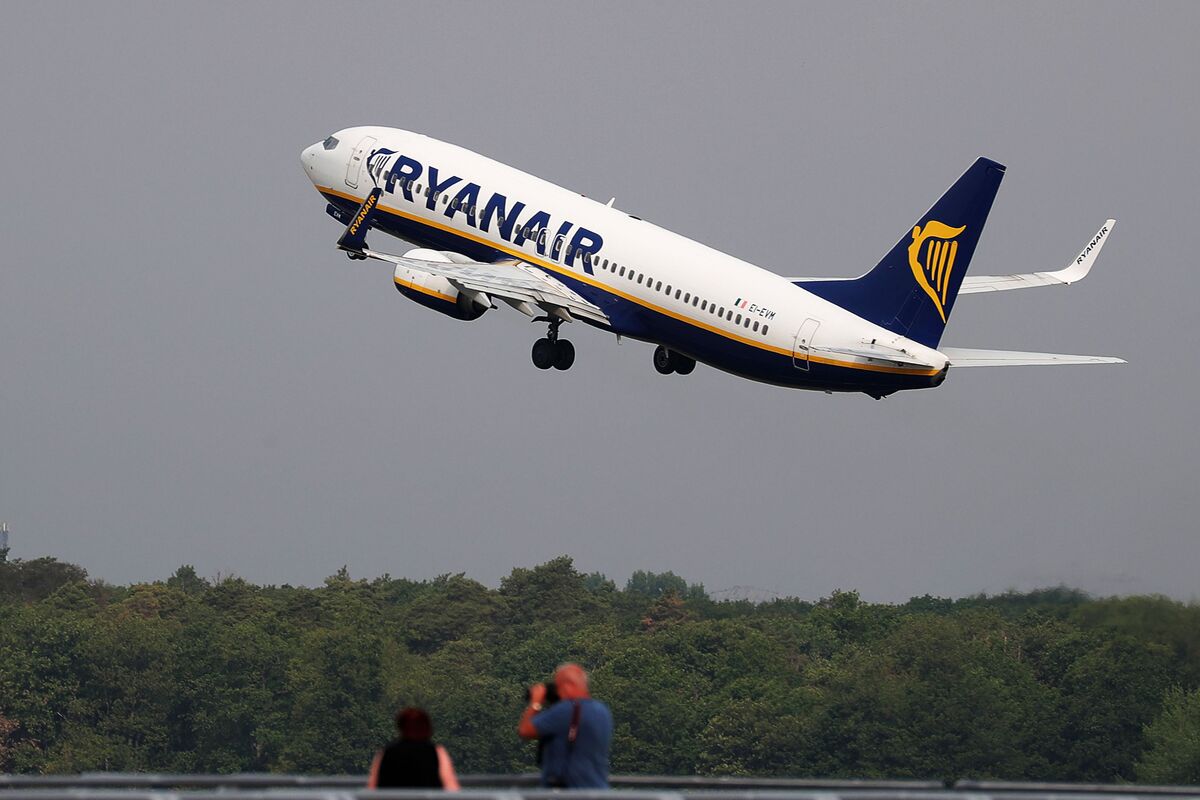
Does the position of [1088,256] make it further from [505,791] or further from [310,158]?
[505,791]

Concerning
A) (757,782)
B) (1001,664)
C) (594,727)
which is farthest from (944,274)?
(1001,664)

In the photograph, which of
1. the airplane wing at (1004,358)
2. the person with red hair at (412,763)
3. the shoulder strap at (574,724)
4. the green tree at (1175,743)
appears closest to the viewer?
the person with red hair at (412,763)

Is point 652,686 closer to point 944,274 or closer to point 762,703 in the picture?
point 762,703

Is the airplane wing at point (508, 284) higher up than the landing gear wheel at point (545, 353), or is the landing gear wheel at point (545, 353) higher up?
the airplane wing at point (508, 284)

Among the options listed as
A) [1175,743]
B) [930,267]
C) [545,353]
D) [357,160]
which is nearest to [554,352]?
[545,353]

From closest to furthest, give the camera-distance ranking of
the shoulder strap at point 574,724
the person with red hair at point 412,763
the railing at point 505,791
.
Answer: the railing at point 505,791
the person with red hair at point 412,763
the shoulder strap at point 574,724

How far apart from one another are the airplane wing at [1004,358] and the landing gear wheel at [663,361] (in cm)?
1426

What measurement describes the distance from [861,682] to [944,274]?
106363 mm

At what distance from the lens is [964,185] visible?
7938cm

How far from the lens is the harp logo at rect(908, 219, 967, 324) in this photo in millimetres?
79500

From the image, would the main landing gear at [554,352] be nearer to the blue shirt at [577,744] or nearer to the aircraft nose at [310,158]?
the aircraft nose at [310,158]

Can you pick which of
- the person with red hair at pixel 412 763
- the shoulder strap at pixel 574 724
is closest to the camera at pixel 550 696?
the shoulder strap at pixel 574 724

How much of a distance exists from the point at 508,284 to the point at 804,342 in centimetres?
1309

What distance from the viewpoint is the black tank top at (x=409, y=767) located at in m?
29.3
